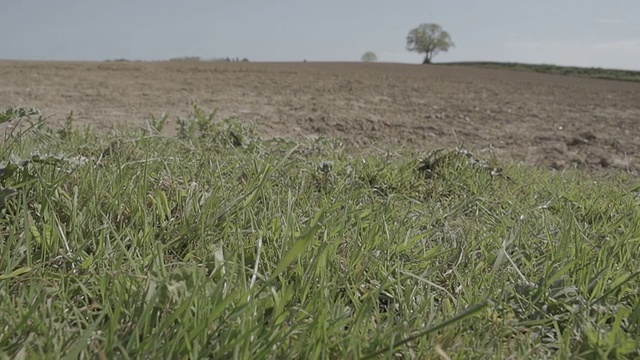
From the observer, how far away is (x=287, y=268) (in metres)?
1.31

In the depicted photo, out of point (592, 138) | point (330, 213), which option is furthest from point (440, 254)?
point (592, 138)

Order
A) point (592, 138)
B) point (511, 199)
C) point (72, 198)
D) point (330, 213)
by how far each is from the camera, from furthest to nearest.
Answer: point (592, 138), point (511, 199), point (330, 213), point (72, 198)

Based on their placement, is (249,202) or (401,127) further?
(401,127)

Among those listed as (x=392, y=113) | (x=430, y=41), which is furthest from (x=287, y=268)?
(x=430, y=41)

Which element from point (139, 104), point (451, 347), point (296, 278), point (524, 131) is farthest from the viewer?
point (139, 104)

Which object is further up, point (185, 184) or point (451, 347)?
point (185, 184)

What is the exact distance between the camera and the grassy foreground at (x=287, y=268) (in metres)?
1.00

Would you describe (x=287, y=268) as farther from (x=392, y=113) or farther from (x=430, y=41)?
(x=430, y=41)

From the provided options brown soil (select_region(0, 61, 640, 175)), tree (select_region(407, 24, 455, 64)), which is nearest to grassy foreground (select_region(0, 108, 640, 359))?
brown soil (select_region(0, 61, 640, 175))

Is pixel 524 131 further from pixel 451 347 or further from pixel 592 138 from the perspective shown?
pixel 451 347

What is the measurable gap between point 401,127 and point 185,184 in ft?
10.4

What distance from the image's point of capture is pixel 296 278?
128 cm

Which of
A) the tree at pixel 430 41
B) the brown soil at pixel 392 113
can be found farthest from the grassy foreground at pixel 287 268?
the tree at pixel 430 41

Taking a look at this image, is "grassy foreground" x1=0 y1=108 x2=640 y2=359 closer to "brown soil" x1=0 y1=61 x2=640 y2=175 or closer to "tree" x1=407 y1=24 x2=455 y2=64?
"brown soil" x1=0 y1=61 x2=640 y2=175
